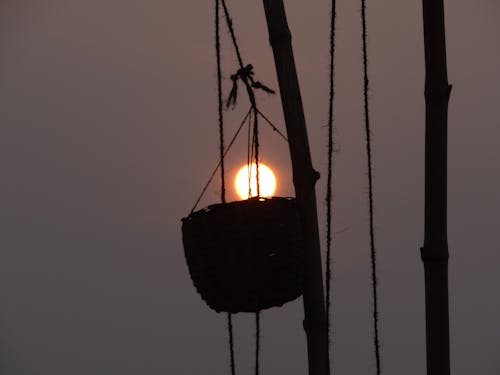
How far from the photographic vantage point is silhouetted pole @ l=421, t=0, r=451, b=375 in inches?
23.6

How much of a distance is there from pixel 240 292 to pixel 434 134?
0.76 feet

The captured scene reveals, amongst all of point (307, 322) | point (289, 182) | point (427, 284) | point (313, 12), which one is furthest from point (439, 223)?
point (313, 12)

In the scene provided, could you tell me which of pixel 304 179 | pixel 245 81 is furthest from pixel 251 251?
pixel 245 81

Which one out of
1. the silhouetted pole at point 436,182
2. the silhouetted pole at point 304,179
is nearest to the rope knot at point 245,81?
the silhouetted pole at point 304,179

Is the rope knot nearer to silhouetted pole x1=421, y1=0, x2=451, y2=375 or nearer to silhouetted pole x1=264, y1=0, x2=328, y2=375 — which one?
silhouetted pole x1=264, y1=0, x2=328, y2=375

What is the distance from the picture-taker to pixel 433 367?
606 millimetres

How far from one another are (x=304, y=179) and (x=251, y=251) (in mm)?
86

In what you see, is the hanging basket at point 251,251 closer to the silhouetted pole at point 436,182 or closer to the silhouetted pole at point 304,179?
the silhouetted pole at point 304,179

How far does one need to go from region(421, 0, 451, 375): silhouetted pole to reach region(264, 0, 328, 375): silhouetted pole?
0.39 ft

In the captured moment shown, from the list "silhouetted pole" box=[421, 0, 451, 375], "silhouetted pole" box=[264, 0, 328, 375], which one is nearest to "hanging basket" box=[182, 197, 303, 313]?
"silhouetted pole" box=[264, 0, 328, 375]

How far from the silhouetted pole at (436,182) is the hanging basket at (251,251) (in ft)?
0.42

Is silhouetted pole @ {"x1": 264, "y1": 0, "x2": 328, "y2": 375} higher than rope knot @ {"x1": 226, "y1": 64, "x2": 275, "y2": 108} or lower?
lower

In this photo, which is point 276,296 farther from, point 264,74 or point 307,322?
point 264,74

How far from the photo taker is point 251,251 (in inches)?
26.8
